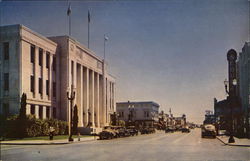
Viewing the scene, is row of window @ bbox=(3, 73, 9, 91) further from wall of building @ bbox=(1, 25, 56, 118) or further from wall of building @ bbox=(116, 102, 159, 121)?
wall of building @ bbox=(116, 102, 159, 121)

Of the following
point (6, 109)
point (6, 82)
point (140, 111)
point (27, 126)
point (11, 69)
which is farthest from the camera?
point (140, 111)

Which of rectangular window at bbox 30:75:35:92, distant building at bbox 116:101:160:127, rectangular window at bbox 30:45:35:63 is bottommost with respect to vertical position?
distant building at bbox 116:101:160:127

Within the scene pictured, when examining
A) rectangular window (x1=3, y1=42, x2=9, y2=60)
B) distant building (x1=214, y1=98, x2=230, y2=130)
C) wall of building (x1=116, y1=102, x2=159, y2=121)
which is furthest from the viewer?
wall of building (x1=116, y1=102, x2=159, y2=121)

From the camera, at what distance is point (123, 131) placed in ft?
185

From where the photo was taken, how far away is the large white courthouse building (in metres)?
50.3

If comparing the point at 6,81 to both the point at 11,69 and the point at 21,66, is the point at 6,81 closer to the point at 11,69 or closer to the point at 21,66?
the point at 11,69

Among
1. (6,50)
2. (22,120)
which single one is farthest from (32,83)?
(22,120)

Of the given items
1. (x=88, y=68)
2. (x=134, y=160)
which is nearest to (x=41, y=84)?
(x=88, y=68)

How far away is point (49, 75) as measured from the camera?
60000 mm

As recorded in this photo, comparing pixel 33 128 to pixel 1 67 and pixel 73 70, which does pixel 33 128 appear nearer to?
pixel 1 67

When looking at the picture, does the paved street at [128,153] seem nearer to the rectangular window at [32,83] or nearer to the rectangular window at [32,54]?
the rectangular window at [32,83]

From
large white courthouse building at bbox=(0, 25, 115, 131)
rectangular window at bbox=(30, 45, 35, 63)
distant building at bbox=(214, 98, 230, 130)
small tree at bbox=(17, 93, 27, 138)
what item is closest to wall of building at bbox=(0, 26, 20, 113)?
large white courthouse building at bbox=(0, 25, 115, 131)

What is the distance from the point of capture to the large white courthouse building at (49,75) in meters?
50.3

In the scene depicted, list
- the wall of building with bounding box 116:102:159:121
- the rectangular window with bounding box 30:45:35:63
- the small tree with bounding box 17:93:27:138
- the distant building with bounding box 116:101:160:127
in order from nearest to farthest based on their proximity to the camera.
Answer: the small tree with bounding box 17:93:27:138
the rectangular window with bounding box 30:45:35:63
the distant building with bounding box 116:101:160:127
the wall of building with bounding box 116:102:159:121
